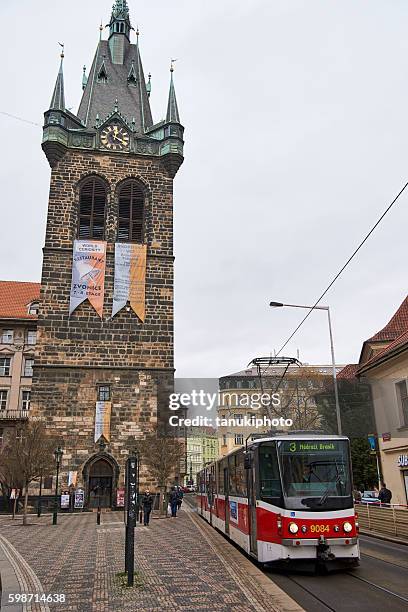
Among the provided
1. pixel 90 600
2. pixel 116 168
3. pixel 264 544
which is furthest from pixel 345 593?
pixel 116 168

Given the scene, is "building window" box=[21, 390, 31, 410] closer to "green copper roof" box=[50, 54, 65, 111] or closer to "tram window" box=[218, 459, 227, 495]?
"green copper roof" box=[50, 54, 65, 111]

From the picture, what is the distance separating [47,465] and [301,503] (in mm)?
21433

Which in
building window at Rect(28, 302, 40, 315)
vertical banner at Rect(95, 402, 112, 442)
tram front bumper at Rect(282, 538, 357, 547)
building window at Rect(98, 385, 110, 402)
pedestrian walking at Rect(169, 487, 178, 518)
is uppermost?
building window at Rect(28, 302, 40, 315)

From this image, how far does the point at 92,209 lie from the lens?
36.9 m

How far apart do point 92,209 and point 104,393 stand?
12.0 meters

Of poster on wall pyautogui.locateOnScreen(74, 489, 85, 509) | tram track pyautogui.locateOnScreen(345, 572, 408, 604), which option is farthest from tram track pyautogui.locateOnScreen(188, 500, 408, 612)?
poster on wall pyautogui.locateOnScreen(74, 489, 85, 509)

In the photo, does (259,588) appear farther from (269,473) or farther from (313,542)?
(269,473)

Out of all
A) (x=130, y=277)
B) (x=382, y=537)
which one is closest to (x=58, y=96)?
(x=130, y=277)

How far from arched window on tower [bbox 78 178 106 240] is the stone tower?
0.22 feet

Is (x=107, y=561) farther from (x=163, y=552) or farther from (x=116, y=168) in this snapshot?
(x=116, y=168)

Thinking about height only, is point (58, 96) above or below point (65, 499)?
above

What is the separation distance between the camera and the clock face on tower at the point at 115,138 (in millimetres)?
38750

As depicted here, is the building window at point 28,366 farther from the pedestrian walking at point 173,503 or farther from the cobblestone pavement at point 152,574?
the cobblestone pavement at point 152,574

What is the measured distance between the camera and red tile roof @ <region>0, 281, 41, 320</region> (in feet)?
164
